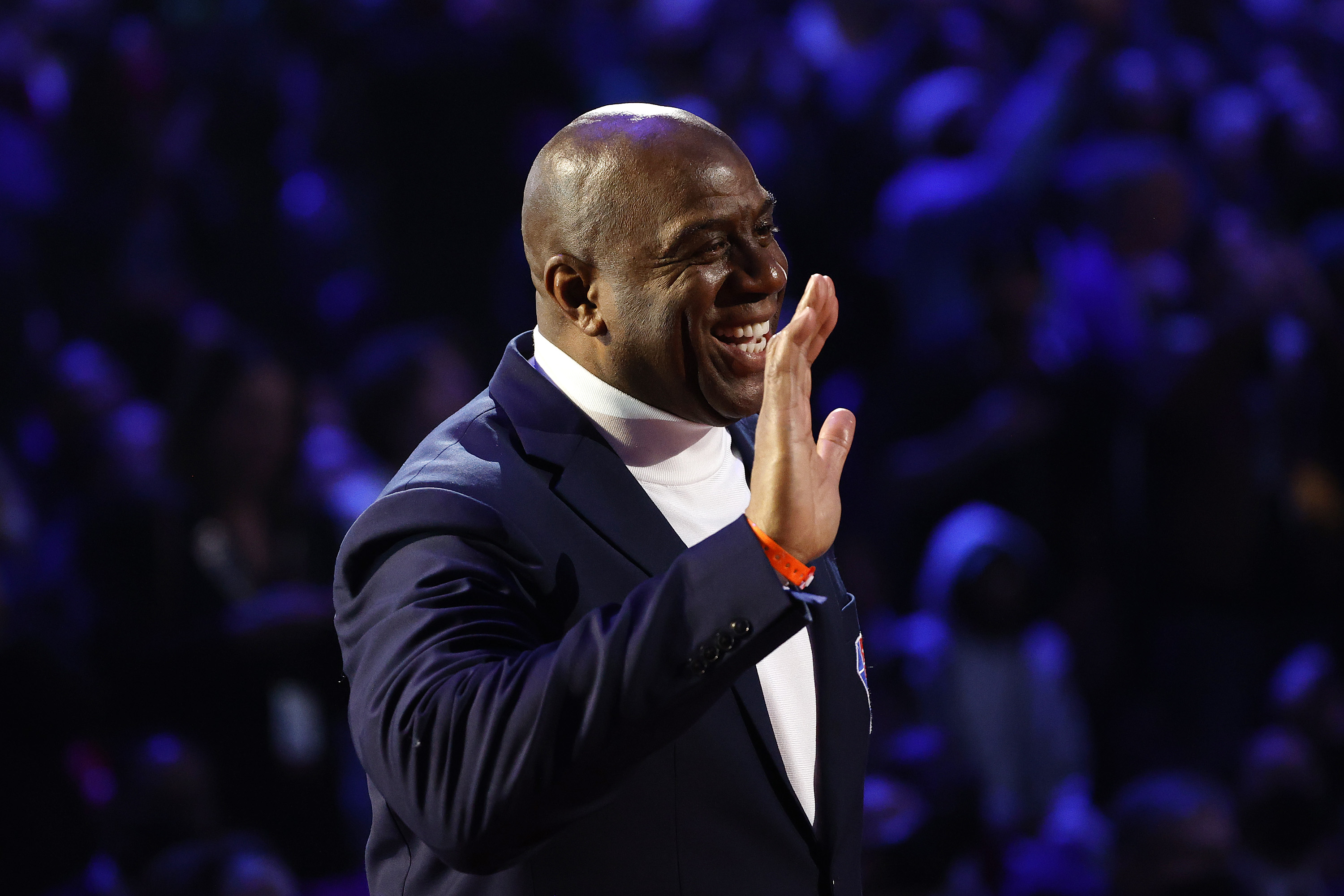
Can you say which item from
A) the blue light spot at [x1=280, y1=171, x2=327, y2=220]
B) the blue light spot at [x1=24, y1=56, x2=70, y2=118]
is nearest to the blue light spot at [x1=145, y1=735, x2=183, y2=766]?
the blue light spot at [x1=280, y1=171, x2=327, y2=220]

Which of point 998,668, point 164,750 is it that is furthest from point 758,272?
point 998,668

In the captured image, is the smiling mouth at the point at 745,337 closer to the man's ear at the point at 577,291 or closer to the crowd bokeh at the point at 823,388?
the man's ear at the point at 577,291

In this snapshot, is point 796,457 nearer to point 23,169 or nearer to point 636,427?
point 636,427

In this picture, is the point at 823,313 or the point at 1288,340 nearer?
the point at 823,313

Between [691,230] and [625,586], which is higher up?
[691,230]

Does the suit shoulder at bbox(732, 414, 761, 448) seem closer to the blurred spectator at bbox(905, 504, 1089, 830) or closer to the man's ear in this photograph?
the man's ear

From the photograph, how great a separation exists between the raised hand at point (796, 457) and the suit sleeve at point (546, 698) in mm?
32

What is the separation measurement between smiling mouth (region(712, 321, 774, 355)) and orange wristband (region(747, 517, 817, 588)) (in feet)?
0.95

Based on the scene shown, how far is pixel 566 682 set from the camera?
3.41 feet

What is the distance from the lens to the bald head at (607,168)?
132 centimetres

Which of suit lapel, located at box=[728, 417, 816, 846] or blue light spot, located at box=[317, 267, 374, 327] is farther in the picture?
blue light spot, located at box=[317, 267, 374, 327]

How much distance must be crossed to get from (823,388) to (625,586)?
322 centimetres

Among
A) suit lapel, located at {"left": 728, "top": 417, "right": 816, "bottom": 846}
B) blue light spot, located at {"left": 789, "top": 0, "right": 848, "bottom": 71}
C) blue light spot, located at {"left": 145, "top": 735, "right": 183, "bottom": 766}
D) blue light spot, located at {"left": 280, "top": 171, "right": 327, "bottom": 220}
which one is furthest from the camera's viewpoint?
blue light spot, located at {"left": 789, "top": 0, "right": 848, "bottom": 71}

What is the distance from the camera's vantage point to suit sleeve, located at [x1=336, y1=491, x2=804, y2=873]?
104cm
